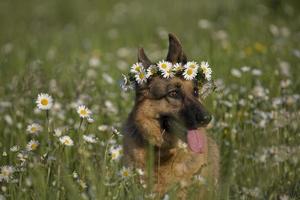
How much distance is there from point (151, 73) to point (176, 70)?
187 millimetres

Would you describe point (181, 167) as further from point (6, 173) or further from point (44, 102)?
point (6, 173)

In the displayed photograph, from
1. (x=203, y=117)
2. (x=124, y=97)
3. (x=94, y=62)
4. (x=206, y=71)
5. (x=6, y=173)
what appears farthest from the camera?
(x=94, y=62)

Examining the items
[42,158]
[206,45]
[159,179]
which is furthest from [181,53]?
[206,45]

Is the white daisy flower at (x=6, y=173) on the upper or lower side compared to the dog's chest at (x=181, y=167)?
lower

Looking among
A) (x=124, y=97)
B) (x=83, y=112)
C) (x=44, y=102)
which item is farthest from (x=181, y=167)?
(x=124, y=97)

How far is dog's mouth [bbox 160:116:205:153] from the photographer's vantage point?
5.06 metres

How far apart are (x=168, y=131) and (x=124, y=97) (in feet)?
6.75

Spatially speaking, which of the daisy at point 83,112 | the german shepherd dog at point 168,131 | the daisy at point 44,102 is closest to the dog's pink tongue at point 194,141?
the german shepherd dog at point 168,131

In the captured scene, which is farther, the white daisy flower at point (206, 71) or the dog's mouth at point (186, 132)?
the dog's mouth at point (186, 132)

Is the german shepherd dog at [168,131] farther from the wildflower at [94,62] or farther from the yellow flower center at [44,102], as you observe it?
the wildflower at [94,62]

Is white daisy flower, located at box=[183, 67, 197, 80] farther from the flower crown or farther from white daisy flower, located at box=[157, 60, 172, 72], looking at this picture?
white daisy flower, located at box=[157, 60, 172, 72]

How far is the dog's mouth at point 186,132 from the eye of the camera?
199 inches

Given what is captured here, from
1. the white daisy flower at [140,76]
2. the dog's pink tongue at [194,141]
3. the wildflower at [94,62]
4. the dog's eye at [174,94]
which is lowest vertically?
the dog's pink tongue at [194,141]

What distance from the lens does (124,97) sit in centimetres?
724
